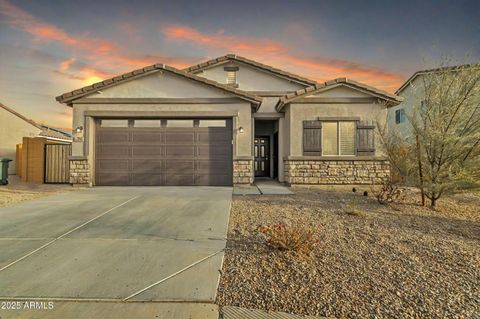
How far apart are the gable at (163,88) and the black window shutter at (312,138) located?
3654mm

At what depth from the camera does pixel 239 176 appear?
32.0 feet

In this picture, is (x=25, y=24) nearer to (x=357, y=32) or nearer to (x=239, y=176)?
(x=239, y=176)

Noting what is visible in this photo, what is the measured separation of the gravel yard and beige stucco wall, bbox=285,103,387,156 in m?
5.21

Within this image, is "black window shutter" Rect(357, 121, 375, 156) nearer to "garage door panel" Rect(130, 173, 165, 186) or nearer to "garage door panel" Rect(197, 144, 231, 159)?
"garage door panel" Rect(197, 144, 231, 159)

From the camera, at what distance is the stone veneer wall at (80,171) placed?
949cm

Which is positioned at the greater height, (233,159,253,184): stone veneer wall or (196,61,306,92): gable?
(196,61,306,92): gable

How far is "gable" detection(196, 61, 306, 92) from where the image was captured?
1248cm

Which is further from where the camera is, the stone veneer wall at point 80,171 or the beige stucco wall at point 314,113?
the beige stucco wall at point 314,113

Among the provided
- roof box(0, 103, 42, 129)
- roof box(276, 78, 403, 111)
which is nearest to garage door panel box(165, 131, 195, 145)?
roof box(276, 78, 403, 111)

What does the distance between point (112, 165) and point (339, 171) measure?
987 centimetres

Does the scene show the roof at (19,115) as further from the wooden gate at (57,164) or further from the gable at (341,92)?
the gable at (341,92)

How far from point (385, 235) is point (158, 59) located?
14.4 m

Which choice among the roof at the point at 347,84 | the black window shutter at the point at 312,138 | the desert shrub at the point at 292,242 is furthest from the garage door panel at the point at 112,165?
the desert shrub at the point at 292,242

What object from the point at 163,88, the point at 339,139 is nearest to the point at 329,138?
the point at 339,139
